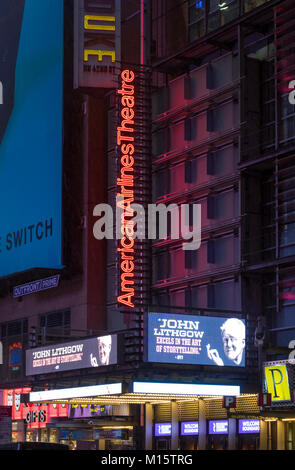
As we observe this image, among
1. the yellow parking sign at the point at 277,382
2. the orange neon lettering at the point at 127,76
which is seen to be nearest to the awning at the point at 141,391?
the yellow parking sign at the point at 277,382

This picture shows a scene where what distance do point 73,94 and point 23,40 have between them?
7.08m

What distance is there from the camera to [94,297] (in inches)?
1660

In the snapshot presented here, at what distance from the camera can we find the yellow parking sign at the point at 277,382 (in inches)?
1166

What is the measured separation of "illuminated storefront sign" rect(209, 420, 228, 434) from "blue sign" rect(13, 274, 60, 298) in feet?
38.8

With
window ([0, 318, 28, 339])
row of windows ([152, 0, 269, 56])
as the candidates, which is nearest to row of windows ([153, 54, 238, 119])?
row of windows ([152, 0, 269, 56])

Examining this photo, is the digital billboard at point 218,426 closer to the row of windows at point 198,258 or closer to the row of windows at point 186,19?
the row of windows at point 198,258

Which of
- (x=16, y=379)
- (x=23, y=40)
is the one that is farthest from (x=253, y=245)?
(x=23, y=40)

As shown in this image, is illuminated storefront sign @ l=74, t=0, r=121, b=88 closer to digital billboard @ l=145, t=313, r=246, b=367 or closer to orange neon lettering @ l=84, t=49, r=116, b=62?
orange neon lettering @ l=84, t=49, r=116, b=62

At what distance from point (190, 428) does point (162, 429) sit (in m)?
1.69

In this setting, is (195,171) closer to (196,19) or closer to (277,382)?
(196,19)

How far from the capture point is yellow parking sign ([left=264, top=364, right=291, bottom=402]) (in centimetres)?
2962

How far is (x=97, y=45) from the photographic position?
42156 millimetres

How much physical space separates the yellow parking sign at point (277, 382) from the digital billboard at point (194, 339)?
1.54 meters

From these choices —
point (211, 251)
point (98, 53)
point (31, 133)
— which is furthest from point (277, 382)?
point (31, 133)
